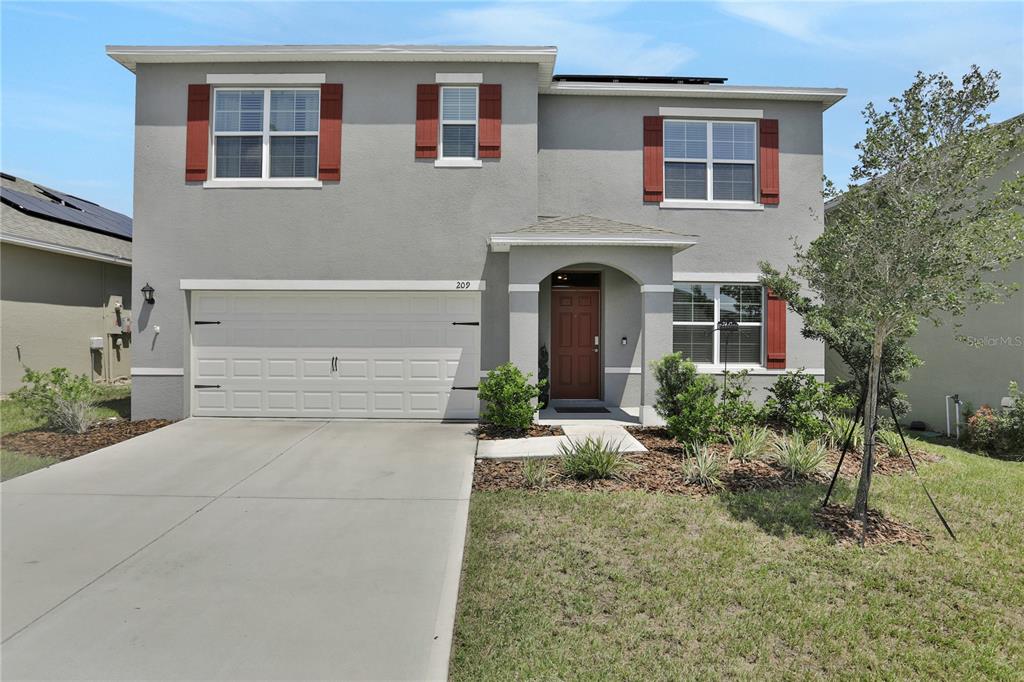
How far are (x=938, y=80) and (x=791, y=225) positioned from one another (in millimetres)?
6318

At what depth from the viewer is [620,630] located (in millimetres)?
3439

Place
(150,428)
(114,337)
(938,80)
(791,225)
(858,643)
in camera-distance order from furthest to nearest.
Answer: (114,337) < (791,225) < (150,428) < (938,80) < (858,643)

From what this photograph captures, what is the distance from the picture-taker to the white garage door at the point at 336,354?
9.93 m

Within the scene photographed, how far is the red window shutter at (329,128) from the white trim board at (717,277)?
6759 millimetres

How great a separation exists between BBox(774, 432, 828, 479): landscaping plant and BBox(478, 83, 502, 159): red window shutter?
→ 6.71 m

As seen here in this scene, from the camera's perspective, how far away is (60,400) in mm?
8570

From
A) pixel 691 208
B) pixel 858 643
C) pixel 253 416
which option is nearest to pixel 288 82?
pixel 253 416

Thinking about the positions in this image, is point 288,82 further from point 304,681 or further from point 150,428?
point 304,681

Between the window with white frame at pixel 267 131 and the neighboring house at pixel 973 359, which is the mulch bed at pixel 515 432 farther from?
the window with white frame at pixel 267 131

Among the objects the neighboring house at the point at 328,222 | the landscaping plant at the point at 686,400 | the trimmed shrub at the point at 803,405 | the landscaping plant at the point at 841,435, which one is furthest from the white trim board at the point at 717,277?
the landscaping plant at the point at 841,435

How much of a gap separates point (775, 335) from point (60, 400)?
1250 centimetres

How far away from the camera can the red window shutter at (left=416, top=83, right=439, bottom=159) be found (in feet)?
32.0

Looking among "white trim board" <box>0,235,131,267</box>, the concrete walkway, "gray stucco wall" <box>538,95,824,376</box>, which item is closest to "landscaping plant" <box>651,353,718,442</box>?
A: the concrete walkway

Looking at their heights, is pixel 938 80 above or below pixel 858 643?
above
